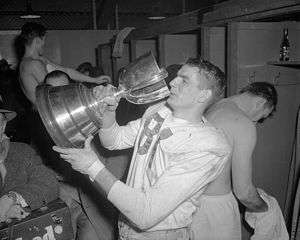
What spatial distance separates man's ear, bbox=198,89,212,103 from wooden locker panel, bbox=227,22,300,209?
3.13ft

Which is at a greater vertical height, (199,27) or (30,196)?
(199,27)

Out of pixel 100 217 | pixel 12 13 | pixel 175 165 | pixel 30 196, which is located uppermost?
pixel 12 13

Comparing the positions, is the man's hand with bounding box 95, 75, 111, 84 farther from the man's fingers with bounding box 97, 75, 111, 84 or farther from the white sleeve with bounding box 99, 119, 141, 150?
the white sleeve with bounding box 99, 119, 141, 150

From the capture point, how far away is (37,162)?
2223mm

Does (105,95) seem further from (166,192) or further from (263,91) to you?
(263,91)

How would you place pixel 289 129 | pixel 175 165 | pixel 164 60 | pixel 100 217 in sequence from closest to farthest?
1. pixel 175 165
2. pixel 100 217
3. pixel 289 129
4. pixel 164 60

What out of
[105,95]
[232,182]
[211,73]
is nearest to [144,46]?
[232,182]

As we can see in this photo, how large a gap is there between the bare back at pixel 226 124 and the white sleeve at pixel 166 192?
0.76 meters

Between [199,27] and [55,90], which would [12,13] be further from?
[55,90]

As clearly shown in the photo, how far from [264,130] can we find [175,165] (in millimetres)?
1788

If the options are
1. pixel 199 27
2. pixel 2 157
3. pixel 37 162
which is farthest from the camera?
pixel 199 27

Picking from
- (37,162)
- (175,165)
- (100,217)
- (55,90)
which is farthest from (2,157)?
(175,165)

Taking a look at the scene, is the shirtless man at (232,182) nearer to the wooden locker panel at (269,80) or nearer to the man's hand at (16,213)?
the wooden locker panel at (269,80)

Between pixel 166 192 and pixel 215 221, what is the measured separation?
3.51 ft
